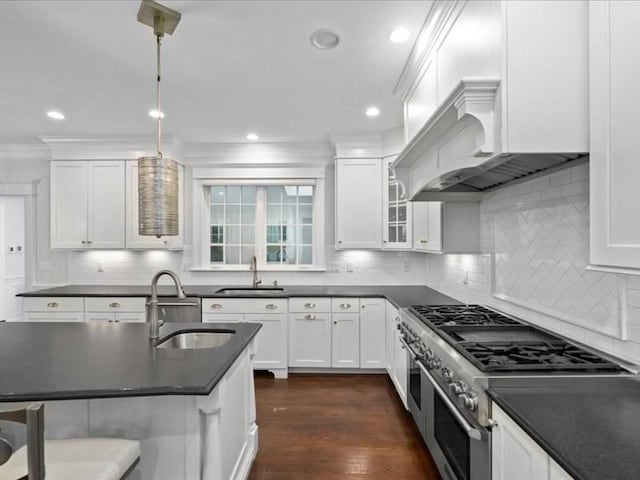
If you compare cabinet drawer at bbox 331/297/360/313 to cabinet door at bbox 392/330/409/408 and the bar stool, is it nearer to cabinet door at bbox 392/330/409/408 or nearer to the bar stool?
cabinet door at bbox 392/330/409/408

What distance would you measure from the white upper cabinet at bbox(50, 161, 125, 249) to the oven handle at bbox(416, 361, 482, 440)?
3818 mm

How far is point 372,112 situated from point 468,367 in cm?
264

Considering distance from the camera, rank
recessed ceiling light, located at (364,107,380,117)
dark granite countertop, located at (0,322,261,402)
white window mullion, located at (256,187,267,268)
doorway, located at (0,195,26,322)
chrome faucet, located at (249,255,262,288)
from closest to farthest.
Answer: dark granite countertop, located at (0,322,261,402), recessed ceiling light, located at (364,107,380,117), chrome faucet, located at (249,255,262,288), white window mullion, located at (256,187,267,268), doorway, located at (0,195,26,322)

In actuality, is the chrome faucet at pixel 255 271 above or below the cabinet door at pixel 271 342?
above

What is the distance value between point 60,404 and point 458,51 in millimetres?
2504

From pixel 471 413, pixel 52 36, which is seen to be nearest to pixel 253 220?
pixel 52 36

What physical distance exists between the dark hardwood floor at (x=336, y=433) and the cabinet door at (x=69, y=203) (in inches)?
114

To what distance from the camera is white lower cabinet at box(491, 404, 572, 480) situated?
3.18 ft

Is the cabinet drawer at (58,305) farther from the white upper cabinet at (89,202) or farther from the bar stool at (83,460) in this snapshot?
the bar stool at (83,460)

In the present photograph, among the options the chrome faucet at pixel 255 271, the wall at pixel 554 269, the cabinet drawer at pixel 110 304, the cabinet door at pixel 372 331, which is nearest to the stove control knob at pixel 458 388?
the wall at pixel 554 269

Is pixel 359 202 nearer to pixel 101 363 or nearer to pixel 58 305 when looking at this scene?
pixel 101 363

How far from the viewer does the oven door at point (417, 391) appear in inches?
86.3

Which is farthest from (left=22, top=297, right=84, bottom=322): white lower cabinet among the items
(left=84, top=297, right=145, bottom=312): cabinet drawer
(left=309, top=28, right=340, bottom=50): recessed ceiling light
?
(left=309, top=28, right=340, bottom=50): recessed ceiling light

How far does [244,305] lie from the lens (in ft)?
12.4
